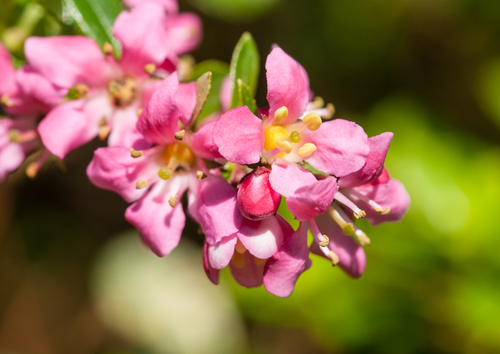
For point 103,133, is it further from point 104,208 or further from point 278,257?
point 104,208

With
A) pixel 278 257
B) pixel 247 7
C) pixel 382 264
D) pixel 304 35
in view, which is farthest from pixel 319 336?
pixel 304 35

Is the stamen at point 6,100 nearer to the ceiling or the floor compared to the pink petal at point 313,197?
nearer to the ceiling

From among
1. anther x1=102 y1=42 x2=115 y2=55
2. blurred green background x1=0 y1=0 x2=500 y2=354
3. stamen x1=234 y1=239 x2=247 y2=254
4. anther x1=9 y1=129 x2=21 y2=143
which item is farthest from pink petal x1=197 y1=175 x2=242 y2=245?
blurred green background x1=0 y1=0 x2=500 y2=354

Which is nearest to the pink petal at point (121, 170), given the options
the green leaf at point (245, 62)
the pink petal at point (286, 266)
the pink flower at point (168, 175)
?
the pink flower at point (168, 175)

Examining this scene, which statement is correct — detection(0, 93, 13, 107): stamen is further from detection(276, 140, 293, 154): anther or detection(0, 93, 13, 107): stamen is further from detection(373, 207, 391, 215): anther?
detection(373, 207, 391, 215): anther

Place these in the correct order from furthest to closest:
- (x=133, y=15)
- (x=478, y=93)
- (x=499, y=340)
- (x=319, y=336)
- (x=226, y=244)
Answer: (x=478, y=93) < (x=319, y=336) < (x=499, y=340) < (x=133, y=15) < (x=226, y=244)

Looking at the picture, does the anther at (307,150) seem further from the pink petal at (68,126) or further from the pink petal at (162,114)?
the pink petal at (68,126)

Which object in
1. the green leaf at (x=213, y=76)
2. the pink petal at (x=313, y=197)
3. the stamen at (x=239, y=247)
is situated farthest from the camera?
the green leaf at (x=213, y=76)
